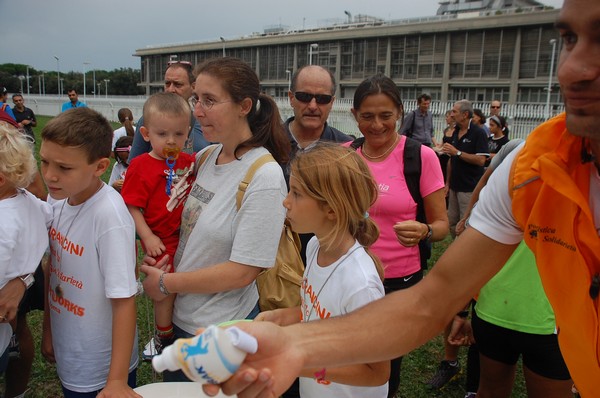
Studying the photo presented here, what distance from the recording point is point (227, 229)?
2.16 m

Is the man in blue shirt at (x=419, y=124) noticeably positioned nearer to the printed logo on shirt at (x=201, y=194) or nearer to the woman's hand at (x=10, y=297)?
the printed logo on shirt at (x=201, y=194)

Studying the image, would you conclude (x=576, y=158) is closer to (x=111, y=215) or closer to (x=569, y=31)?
(x=569, y=31)

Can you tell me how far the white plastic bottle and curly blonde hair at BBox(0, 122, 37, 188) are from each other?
5.35ft

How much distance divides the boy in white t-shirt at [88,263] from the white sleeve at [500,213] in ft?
4.85

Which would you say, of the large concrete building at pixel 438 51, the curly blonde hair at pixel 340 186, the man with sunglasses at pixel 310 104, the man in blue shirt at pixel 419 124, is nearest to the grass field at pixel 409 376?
the man with sunglasses at pixel 310 104

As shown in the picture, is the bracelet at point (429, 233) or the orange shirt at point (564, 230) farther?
the bracelet at point (429, 233)

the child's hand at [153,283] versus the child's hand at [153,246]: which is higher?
the child's hand at [153,246]

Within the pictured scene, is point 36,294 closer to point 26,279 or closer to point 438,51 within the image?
point 26,279

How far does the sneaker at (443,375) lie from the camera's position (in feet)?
12.8

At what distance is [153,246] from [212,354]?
157 cm

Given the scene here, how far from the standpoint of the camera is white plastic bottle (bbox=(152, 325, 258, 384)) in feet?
3.28

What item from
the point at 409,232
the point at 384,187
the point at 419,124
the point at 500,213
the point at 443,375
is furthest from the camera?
the point at 419,124

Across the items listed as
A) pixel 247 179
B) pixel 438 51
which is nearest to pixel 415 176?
pixel 247 179

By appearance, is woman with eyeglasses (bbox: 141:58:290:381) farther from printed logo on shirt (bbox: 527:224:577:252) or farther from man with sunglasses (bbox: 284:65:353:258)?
A: man with sunglasses (bbox: 284:65:353:258)
